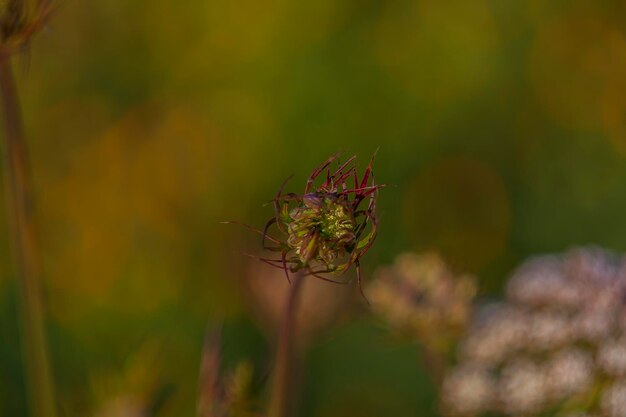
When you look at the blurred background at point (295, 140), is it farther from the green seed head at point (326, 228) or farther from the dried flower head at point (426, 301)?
the green seed head at point (326, 228)

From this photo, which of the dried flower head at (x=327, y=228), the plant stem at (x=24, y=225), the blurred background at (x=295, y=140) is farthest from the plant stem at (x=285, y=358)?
the blurred background at (x=295, y=140)

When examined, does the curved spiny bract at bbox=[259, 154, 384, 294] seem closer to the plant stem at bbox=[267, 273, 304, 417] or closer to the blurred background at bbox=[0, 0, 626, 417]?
the plant stem at bbox=[267, 273, 304, 417]

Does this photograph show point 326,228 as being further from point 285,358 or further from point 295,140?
point 295,140

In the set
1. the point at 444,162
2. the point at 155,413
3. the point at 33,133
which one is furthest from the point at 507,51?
the point at 155,413

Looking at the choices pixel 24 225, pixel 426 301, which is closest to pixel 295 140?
pixel 426 301

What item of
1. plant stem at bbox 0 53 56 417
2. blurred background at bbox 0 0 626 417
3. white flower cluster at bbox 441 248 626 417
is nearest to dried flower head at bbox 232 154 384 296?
plant stem at bbox 0 53 56 417
